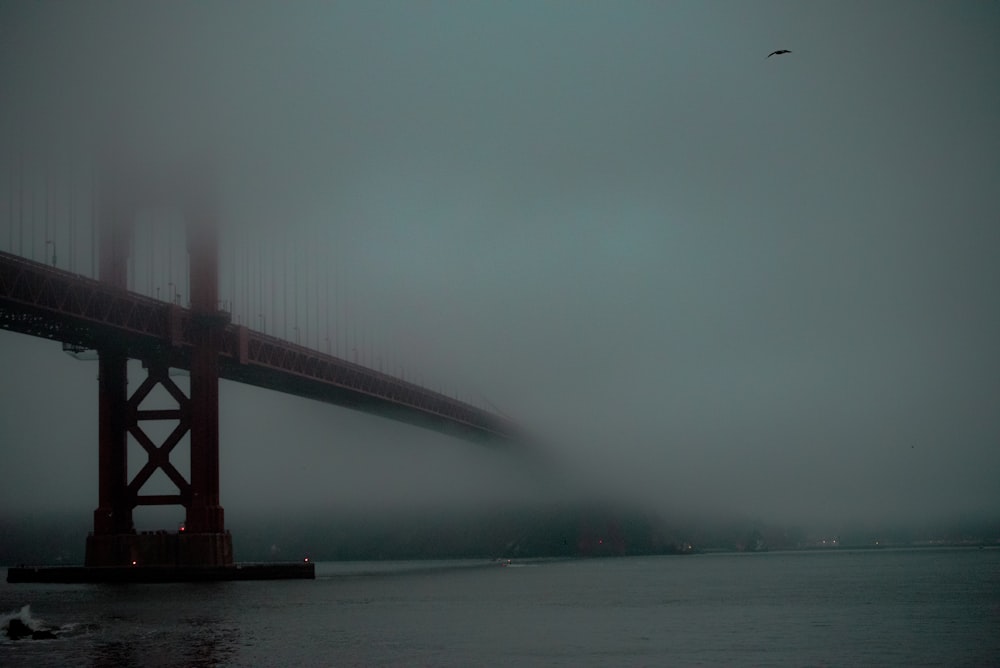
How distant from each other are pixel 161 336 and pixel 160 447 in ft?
15.3

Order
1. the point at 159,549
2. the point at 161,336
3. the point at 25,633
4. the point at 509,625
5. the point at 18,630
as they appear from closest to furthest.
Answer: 1. the point at 25,633
2. the point at 18,630
3. the point at 509,625
4. the point at 161,336
5. the point at 159,549

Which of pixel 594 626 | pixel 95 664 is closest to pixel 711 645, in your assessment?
pixel 594 626

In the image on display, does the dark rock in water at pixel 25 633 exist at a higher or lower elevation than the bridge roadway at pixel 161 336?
lower

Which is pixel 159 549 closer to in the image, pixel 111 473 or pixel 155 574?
pixel 155 574

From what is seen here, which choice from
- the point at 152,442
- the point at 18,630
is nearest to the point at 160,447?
the point at 152,442

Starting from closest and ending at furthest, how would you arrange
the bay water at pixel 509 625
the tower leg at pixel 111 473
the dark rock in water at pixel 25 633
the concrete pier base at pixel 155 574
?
the bay water at pixel 509 625
the dark rock in water at pixel 25 633
the concrete pier base at pixel 155 574
the tower leg at pixel 111 473

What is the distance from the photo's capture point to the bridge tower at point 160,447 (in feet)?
174

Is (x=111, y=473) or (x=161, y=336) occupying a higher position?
(x=161, y=336)

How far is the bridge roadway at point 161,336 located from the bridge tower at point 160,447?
57 centimetres

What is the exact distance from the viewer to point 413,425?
260 feet

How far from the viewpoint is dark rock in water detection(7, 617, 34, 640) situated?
111 feet

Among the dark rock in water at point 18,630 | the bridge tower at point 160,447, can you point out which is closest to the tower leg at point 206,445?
the bridge tower at point 160,447

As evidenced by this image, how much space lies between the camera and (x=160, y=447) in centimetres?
5375

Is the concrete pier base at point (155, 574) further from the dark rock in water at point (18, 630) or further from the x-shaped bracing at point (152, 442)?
the dark rock in water at point (18, 630)
